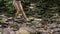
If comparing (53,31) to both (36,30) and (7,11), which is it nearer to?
(36,30)

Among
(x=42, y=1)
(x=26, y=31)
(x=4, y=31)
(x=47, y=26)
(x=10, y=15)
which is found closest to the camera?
(x=26, y=31)

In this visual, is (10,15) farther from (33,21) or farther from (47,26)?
(47,26)

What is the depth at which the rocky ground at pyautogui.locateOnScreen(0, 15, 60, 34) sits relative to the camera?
9.33m

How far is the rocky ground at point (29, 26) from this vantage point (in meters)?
9.33

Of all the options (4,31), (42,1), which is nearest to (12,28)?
(4,31)

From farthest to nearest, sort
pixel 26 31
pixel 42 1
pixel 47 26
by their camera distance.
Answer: pixel 42 1 < pixel 47 26 < pixel 26 31

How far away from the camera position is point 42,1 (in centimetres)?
1283

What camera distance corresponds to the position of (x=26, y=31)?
8.81 metres

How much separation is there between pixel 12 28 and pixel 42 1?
3.55 m

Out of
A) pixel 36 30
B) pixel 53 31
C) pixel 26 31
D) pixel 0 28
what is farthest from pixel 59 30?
pixel 0 28

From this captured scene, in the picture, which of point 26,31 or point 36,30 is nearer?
point 26,31

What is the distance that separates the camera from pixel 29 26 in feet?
33.5

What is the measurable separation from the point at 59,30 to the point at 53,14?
232cm

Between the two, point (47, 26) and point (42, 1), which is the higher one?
point (42, 1)
